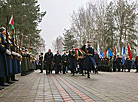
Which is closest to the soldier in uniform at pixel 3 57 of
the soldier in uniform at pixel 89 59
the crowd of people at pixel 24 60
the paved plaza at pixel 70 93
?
the crowd of people at pixel 24 60

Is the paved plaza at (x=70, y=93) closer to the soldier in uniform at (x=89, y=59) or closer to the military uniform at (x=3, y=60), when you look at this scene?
the military uniform at (x=3, y=60)

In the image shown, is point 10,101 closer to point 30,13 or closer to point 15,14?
point 15,14

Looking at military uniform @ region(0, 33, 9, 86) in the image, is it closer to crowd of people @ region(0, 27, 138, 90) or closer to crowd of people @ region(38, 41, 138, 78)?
crowd of people @ region(0, 27, 138, 90)

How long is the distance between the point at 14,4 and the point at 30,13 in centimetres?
459

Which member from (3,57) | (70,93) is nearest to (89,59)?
(3,57)

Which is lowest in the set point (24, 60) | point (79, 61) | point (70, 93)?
point (70, 93)

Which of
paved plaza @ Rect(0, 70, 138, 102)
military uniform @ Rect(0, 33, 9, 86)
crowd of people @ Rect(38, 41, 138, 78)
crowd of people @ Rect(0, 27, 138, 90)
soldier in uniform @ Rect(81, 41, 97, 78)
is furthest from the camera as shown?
crowd of people @ Rect(38, 41, 138, 78)

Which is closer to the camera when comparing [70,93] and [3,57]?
[70,93]

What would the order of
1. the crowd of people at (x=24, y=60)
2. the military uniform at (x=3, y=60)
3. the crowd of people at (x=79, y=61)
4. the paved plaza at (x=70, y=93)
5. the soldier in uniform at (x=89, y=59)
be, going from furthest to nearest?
1. the crowd of people at (x=79, y=61)
2. the soldier in uniform at (x=89, y=59)
3. the crowd of people at (x=24, y=60)
4. the military uniform at (x=3, y=60)
5. the paved plaza at (x=70, y=93)

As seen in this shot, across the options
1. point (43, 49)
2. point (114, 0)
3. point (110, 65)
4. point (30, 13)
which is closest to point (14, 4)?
point (30, 13)

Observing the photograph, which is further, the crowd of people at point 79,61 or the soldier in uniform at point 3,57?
the crowd of people at point 79,61

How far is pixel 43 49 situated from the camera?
350 feet

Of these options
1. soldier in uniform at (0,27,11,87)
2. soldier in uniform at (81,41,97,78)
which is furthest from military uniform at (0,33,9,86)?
soldier in uniform at (81,41,97,78)

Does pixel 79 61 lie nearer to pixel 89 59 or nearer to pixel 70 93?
pixel 89 59
